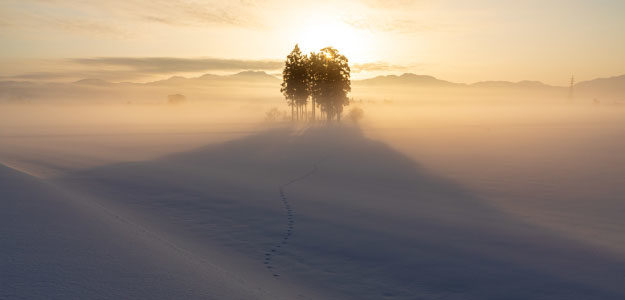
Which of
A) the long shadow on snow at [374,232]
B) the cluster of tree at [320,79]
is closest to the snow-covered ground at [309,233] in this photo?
the long shadow on snow at [374,232]

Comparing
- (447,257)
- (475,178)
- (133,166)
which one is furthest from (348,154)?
(447,257)

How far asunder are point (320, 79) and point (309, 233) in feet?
211

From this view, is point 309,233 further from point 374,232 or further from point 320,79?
point 320,79

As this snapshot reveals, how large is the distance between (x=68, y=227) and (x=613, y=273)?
1188cm

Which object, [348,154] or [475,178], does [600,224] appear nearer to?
[475,178]

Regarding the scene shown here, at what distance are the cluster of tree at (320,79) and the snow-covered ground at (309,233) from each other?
5128 cm

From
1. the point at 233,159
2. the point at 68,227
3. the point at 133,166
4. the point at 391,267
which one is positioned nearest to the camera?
the point at 68,227

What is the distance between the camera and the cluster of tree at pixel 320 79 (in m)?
→ 73.9

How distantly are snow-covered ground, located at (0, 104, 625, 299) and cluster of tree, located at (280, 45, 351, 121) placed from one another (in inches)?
2019

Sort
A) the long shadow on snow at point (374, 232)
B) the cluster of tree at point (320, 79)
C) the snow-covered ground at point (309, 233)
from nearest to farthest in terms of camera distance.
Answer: the snow-covered ground at point (309, 233) < the long shadow on snow at point (374, 232) < the cluster of tree at point (320, 79)

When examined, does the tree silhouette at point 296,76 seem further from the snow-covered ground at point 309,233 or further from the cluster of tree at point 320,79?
the snow-covered ground at point 309,233

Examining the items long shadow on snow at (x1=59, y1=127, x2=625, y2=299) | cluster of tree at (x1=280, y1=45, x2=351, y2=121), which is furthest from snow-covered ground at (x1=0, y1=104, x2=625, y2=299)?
cluster of tree at (x1=280, y1=45, x2=351, y2=121)

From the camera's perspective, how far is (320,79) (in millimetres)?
74312

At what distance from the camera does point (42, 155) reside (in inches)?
1131
